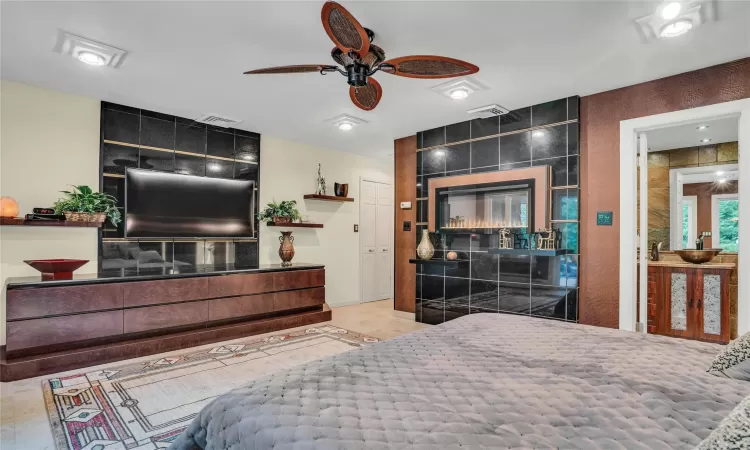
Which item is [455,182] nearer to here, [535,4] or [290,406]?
[535,4]

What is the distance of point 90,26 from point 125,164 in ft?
6.10

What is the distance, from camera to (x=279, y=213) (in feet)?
16.4

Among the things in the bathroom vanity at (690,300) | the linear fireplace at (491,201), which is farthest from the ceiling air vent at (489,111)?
the bathroom vanity at (690,300)

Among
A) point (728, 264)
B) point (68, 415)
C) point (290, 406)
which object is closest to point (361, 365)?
point (290, 406)

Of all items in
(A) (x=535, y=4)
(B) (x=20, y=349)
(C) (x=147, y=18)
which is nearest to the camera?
(A) (x=535, y=4)

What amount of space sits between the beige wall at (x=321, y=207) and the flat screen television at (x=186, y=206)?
338mm

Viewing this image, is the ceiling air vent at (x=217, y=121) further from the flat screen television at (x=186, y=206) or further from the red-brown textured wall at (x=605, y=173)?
the red-brown textured wall at (x=605, y=173)

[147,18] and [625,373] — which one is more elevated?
[147,18]

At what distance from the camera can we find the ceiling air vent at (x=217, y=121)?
4.32 m

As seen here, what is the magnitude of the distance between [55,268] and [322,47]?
292 centimetres

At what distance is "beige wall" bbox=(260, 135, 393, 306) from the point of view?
526 centimetres

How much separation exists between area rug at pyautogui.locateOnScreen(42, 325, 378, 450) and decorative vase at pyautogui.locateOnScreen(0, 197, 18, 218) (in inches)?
56.3

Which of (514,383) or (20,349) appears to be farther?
(20,349)

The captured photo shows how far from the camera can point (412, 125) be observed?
15.4ft
